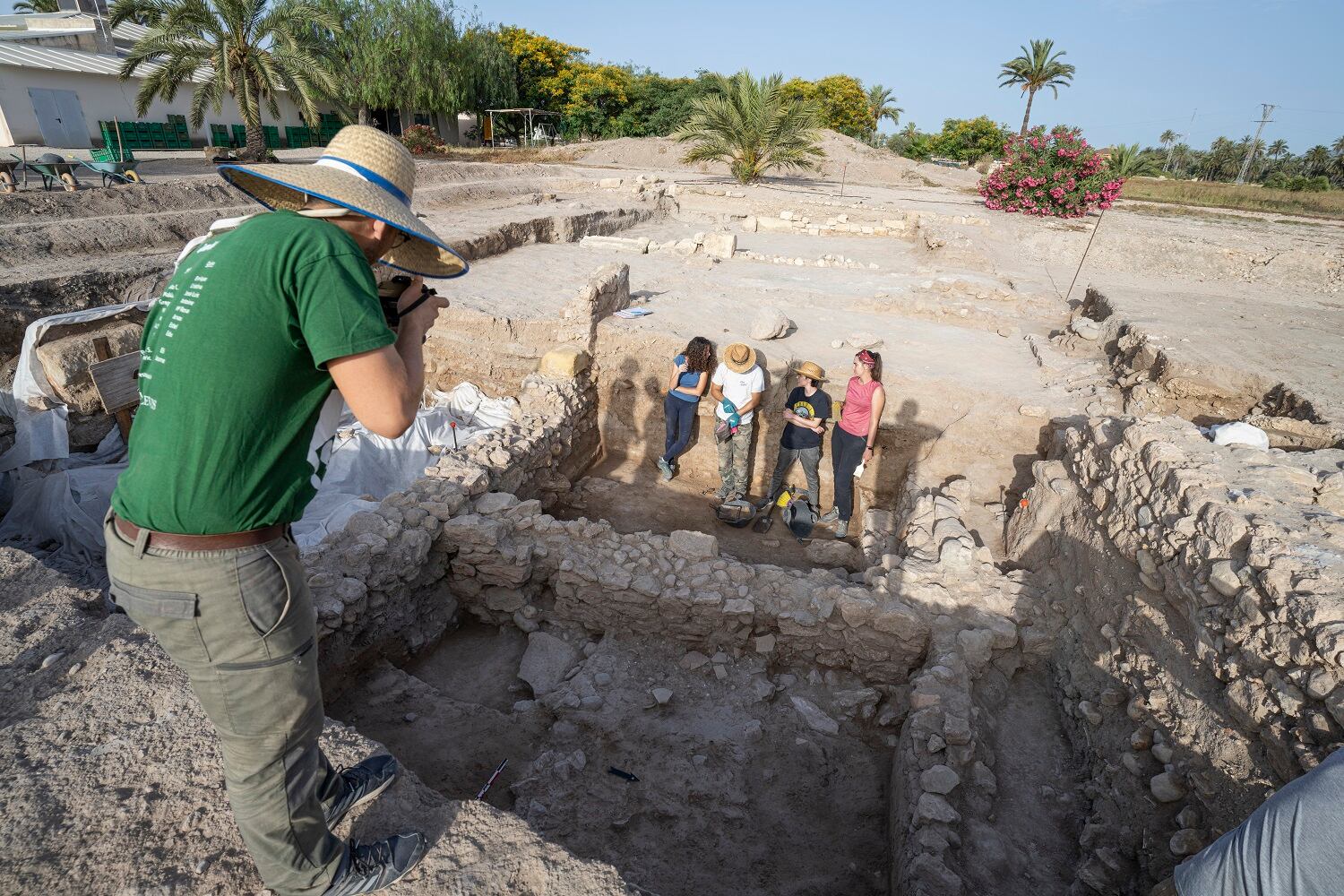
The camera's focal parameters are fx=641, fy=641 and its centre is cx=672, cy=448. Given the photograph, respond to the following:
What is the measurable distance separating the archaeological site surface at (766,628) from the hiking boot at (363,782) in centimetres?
7

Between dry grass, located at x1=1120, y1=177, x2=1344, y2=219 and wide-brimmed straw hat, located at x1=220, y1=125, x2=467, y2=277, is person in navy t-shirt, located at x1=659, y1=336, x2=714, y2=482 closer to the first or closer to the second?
wide-brimmed straw hat, located at x1=220, y1=125, x2=467, y2=277

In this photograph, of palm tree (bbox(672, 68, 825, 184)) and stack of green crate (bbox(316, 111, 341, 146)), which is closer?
palm tree (bbox(672, 68, 825, 184))

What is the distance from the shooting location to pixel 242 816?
1764 mm

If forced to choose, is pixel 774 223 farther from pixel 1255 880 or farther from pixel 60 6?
pixel 60 6

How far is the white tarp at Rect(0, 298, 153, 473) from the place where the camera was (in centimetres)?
522

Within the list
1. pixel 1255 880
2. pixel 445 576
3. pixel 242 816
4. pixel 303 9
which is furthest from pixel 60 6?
pixel 1255 880

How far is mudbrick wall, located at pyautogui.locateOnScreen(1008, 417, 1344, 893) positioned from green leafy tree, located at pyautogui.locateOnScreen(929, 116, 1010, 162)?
137 ft

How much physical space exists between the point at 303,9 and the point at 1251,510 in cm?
1857

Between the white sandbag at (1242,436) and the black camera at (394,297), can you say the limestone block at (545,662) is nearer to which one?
the black camera at (394,297)

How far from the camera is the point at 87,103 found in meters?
19.9

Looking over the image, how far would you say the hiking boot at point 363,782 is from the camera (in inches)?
83.3

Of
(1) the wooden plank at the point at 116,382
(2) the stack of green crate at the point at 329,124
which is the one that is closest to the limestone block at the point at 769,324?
(1) the wooden plank at the point at 116,382

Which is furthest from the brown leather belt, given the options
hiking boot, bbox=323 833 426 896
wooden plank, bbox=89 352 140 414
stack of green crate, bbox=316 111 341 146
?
stack of green crate, bbox=316 111 341 146

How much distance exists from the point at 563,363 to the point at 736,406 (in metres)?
2.02
